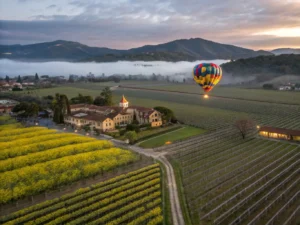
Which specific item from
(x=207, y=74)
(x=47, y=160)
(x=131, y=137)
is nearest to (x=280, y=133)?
(x=207, y=74)

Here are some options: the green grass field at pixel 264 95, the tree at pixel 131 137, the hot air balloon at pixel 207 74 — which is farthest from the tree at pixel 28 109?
the green grass field at pixel 264 95

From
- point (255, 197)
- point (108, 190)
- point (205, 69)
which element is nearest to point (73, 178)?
point (108, 190)

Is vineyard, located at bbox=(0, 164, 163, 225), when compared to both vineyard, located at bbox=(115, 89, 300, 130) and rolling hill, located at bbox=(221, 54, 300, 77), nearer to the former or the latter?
vineyard, located at bbox=(115, 89, 300, 130)

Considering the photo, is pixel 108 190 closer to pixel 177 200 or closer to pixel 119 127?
pixel 177 200

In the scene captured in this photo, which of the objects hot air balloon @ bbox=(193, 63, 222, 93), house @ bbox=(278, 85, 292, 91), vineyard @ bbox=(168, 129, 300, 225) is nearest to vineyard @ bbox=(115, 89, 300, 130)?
hot air balloon @ bbox=(193, 63, 222, 93)

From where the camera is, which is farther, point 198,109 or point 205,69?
point 198,109
